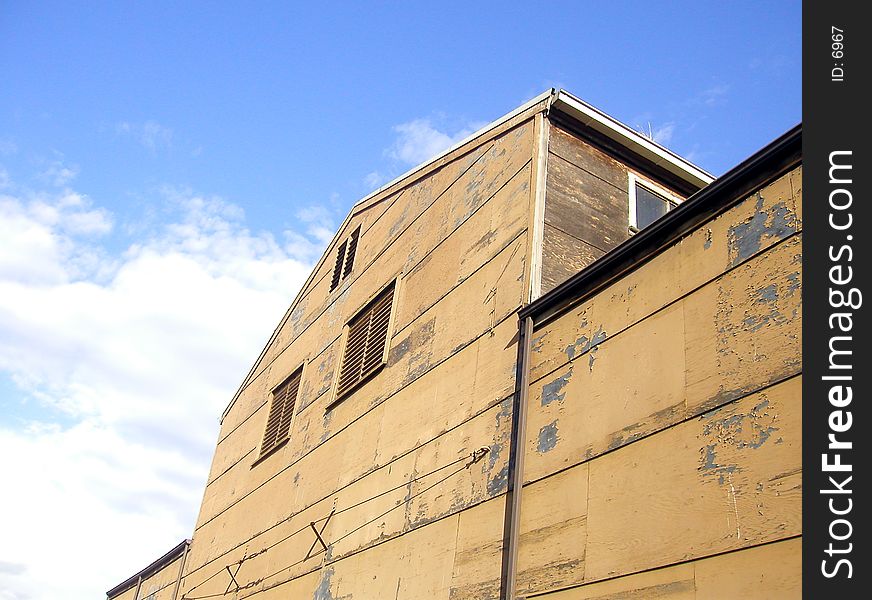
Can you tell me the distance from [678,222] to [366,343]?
5.88m

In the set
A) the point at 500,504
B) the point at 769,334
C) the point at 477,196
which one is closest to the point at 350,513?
the point at 500,504

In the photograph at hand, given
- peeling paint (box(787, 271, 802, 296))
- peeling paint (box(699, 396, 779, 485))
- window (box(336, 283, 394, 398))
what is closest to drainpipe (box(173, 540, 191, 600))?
window (box(336, 283, 394, 398))

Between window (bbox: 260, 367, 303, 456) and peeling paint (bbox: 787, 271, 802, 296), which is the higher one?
window (bbox: 260, 367, 303, 456)

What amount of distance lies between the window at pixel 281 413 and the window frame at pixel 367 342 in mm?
1716

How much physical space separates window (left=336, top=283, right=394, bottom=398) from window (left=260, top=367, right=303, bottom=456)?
1.85m

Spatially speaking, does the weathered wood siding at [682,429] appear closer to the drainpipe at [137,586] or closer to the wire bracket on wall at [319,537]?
the wire bracket on wall at [319,537]

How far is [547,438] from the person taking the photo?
22.6 ft

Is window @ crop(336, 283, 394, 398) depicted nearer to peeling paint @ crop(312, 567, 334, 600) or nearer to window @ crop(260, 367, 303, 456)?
window @ crop(260, 367, 303, 456)

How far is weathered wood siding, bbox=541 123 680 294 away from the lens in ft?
27.9

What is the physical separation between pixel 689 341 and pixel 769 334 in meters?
0.74

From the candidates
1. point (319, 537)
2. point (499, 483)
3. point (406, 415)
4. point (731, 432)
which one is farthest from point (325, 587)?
point (731, 432)

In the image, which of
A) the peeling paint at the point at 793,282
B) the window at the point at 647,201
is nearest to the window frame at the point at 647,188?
the window at the point at 647,201

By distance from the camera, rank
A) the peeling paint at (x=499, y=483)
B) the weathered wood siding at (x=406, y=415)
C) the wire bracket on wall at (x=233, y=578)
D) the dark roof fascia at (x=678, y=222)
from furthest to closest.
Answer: the wire bracket on wall at (x=233, y=578)
the weathered wood siding at (x=406, y=415)
the peeling paint at (x=499, y=483)
the dark roof fascia at (x=678, y=222)

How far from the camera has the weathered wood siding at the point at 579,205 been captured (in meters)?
8.52
